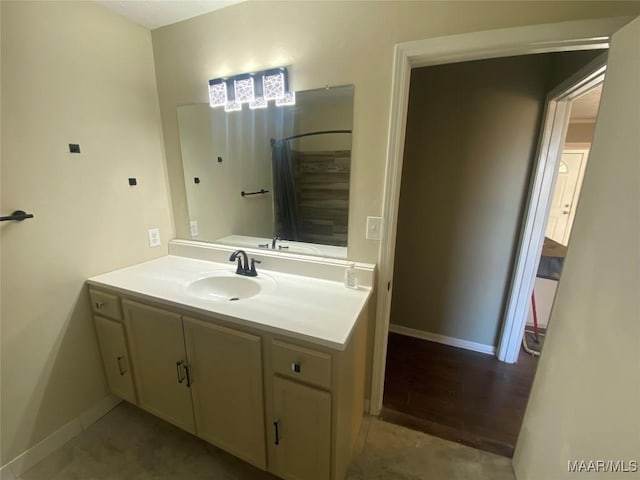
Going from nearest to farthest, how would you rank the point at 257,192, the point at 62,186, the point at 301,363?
the point at 301,363
the point at 62,186
the point at 257,192

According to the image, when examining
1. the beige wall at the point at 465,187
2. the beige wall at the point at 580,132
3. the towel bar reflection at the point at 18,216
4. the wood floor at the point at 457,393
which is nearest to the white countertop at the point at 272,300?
the towel bar reflection at the point at 18,216

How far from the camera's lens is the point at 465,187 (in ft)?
6.94

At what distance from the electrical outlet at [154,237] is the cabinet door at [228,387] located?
87 cm

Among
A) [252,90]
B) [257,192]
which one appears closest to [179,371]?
[257,192]

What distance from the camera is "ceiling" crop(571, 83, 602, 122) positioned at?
218 cm

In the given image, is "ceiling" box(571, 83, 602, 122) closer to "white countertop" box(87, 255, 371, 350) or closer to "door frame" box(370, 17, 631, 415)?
"door frame" box(370, 17, 631, 415)

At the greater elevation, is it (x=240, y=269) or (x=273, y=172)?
(x=273, y=172)

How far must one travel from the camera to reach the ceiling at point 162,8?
4.79 ft

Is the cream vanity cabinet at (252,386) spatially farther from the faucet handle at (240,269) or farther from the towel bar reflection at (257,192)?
the towel bar reflection at (257,192)

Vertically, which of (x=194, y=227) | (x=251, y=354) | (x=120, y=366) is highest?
(x=194, y=227)

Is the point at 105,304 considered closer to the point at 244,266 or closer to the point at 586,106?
Result: the point at 244,266

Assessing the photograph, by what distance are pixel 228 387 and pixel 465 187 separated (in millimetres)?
2064

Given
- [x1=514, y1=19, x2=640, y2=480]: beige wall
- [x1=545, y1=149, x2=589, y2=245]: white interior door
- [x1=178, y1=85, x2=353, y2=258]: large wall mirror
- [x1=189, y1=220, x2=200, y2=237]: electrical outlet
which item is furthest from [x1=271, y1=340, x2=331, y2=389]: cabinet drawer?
[x1=545, y1=149, x2=589, y2=245]: white interior door

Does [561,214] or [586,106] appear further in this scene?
[561,214]
